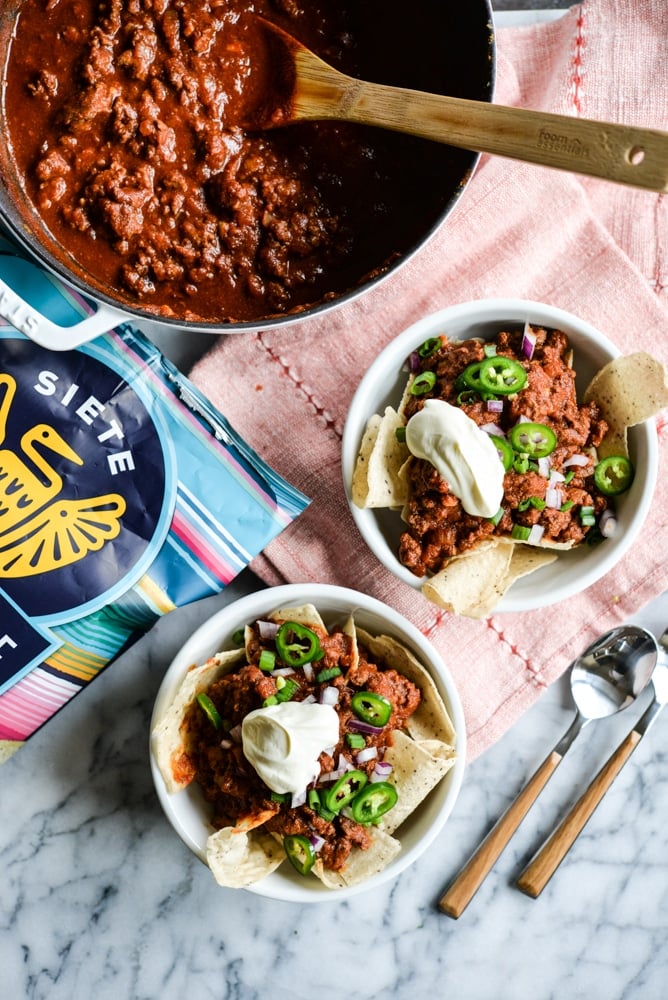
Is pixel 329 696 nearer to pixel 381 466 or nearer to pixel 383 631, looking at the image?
pixel 383 631

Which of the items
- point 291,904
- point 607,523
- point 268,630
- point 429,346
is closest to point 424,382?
point 429,346

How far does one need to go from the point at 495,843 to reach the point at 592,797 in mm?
296

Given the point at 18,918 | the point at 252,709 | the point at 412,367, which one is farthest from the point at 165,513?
the point at 18,918

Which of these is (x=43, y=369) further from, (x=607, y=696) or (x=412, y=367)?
(x=607, y=696)

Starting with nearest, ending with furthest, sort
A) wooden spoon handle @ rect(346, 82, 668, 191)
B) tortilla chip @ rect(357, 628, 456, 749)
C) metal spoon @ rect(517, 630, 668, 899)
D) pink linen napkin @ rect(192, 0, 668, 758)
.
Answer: wooden spoon handle @ rect(346, 82, 668, 191) < tortilla chip @ rect(357, 628, 456, 749) < pink linen napkin @ rect(192, 0, 668, 758) < metal spoon @ rect(517, 630, 668, 899)

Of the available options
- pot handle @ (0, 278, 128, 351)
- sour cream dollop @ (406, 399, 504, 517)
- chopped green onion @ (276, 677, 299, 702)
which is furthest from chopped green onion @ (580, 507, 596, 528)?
pot handle @ (0, 278, 128, 351)

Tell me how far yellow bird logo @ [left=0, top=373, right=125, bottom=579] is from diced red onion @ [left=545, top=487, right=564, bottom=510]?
1054 mm

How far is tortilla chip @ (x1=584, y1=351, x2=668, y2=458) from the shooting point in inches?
81.4

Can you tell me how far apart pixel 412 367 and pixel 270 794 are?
105cm

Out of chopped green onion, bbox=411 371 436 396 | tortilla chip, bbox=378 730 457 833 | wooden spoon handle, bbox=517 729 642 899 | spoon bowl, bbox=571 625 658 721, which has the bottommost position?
wooden spoon handle, bbox=517 729 642 899

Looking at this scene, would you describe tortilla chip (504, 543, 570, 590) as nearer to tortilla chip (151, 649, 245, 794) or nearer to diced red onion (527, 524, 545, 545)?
diced red onion (527, 524, 545, 545)

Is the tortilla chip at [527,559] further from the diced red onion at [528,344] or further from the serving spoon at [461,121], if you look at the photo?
the serving spoon at [461,121]

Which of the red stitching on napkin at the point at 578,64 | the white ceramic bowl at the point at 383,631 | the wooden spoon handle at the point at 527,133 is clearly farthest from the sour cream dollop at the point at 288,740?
the red stitching on napkin at the point at 578,64

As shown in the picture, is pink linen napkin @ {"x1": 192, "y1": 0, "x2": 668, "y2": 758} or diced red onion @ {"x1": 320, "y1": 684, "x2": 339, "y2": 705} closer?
diced red onion @ {"x1": 320, "y1": 684, "x2": 339, "y2": 705}
